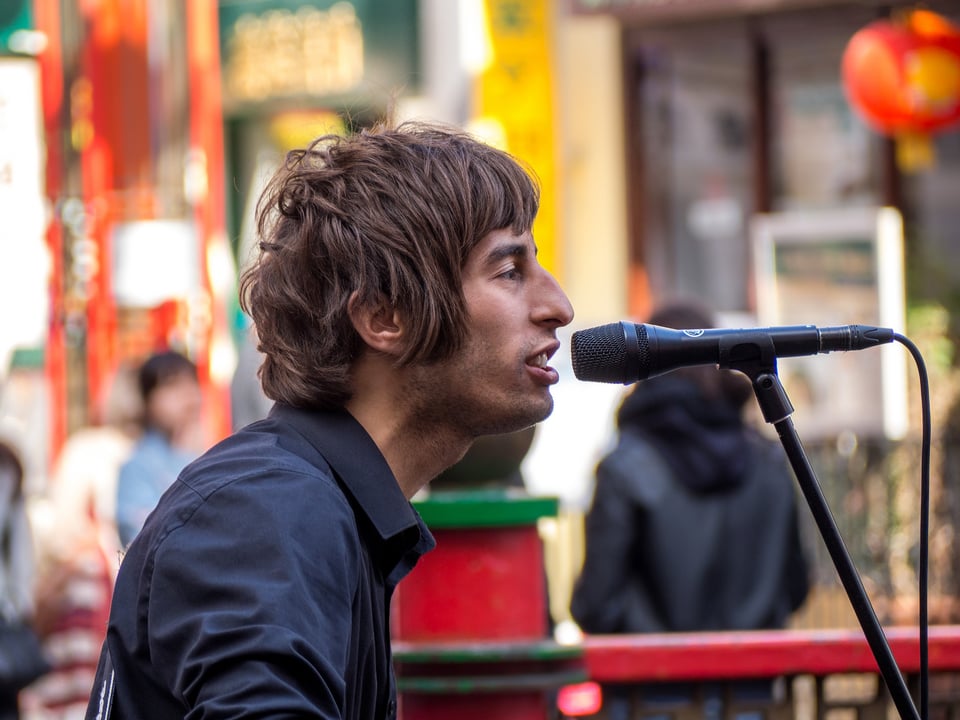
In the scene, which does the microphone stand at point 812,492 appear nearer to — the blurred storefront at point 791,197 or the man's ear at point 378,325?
the man's ear at point 378,325

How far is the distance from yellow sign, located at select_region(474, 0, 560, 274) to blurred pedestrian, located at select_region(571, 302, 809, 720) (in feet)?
17.6

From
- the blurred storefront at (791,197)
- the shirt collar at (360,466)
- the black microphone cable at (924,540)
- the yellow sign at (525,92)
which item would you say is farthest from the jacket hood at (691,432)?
the yellow sign at (525,92)

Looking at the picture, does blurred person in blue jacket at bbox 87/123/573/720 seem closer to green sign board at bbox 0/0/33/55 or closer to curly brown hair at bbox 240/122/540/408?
curly brown hair at bbox 240/122/540/408

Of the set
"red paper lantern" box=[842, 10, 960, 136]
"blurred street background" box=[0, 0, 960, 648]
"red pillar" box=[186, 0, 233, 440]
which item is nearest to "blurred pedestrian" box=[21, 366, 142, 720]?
"blurred street background" box=[0, 0, 960, 648]

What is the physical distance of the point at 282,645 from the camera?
1657 mm

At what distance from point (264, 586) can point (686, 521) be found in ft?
9.46

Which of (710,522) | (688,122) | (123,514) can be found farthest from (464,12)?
(710,522)

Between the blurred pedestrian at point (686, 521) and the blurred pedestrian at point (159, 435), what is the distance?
8.73 ft

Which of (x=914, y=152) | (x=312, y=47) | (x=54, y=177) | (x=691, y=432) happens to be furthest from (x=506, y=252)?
(x=312, y=47)

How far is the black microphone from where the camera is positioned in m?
2.11

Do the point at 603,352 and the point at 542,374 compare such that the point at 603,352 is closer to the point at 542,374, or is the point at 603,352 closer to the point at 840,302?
the point at 542,374

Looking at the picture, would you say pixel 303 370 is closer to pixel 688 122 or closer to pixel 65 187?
pixel 688 122

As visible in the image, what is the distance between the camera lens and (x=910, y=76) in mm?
8094

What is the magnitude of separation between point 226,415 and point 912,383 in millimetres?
5517
